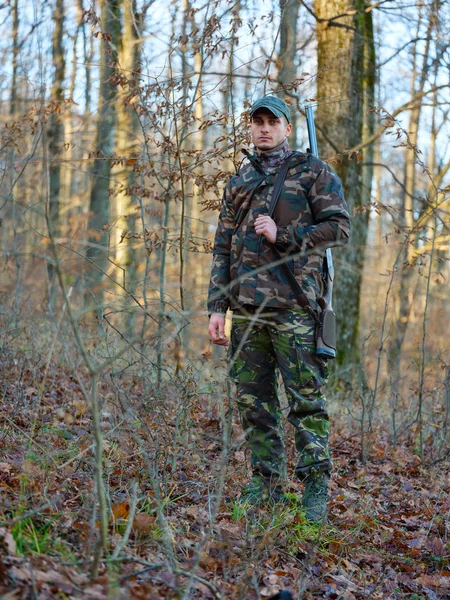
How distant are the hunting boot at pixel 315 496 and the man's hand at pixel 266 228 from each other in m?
1.45

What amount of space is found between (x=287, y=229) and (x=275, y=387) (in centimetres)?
105

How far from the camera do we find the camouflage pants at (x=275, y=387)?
3.93m

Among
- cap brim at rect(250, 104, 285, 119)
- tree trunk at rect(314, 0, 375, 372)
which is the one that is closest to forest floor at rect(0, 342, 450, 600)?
cap brim at rect(250, 104, 285, 119)

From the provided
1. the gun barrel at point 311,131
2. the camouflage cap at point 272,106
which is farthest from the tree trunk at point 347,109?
the camouflage cap at point 272,106

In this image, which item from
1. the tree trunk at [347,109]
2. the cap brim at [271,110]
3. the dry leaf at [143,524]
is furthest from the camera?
the tree trunk at [347,109]

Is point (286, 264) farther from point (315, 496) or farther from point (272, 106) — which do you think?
point (315, 496)

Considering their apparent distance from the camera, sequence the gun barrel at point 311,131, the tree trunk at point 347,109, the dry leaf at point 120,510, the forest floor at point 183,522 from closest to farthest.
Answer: the forest floor at point 183,522, the dry leaf at point 120,510, the gun barrel at point 311,131, the tree trunk at point 347,109

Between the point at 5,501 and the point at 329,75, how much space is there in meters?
7.15

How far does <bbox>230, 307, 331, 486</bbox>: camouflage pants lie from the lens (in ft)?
12.9

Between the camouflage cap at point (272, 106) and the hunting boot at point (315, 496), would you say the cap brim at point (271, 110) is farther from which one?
the hunting boot at point (315, 496)

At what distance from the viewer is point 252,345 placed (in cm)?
412

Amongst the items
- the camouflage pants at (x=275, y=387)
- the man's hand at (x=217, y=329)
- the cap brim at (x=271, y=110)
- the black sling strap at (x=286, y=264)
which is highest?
the cap brim at (x=271, y=110)

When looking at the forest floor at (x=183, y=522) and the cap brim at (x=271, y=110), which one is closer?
the forest floor at (x=183, y=522)

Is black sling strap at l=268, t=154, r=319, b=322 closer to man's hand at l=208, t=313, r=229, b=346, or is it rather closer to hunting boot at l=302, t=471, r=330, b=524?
man's hand at l=208, t=313, r=229, b=346
